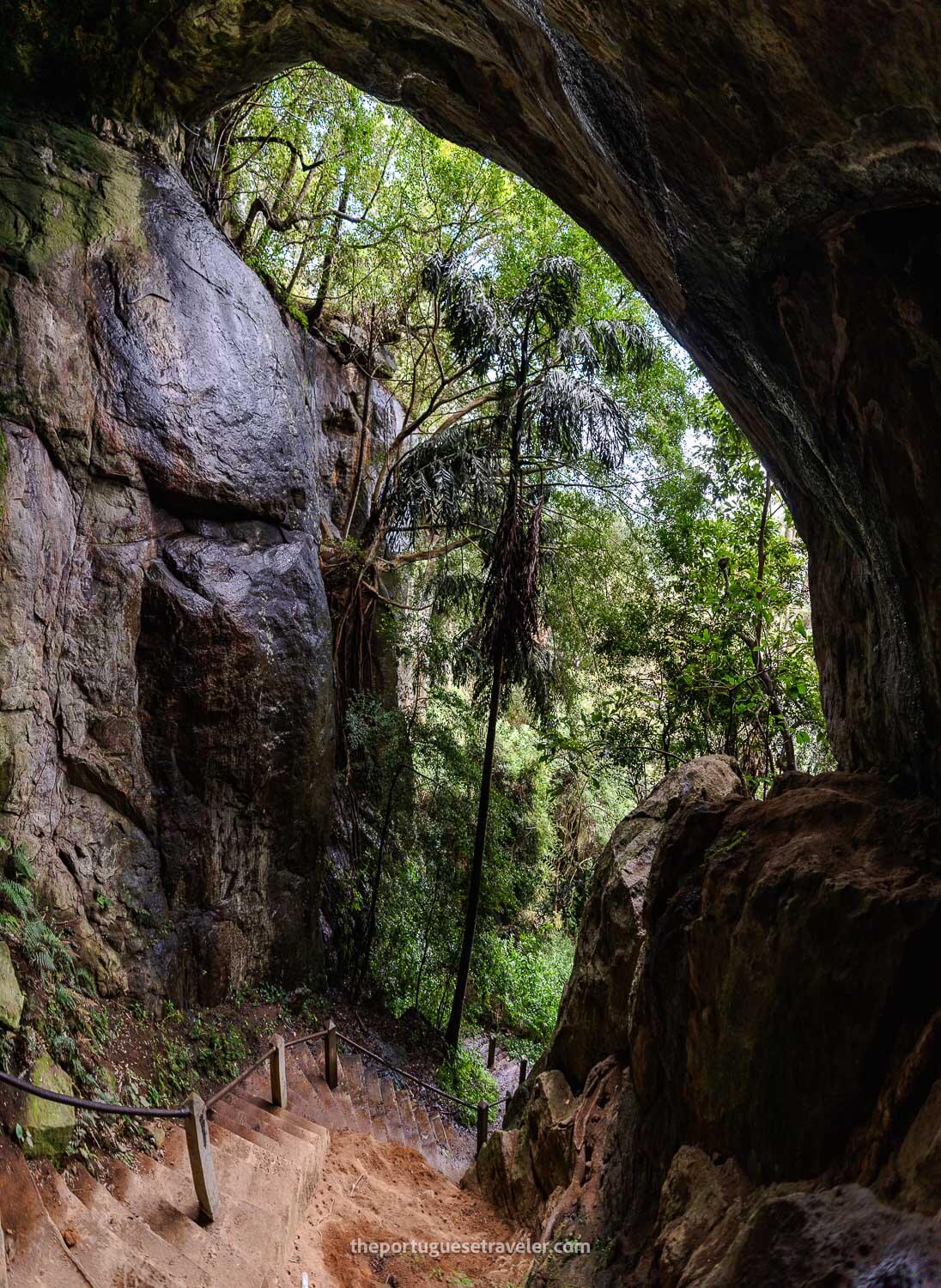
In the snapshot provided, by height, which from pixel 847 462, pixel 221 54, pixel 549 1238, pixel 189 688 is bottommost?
pixel 549 1238

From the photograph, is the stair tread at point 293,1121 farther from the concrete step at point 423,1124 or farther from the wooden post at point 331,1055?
the concrete step at point 423,1124

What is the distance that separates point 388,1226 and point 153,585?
5.46 metres

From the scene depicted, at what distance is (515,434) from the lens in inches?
370

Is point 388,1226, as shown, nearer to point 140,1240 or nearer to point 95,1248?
point 140,1240

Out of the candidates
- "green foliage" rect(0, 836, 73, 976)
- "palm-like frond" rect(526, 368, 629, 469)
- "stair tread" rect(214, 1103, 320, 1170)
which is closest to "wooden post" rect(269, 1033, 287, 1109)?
"stair tread" rect(214, 1103, 320, 1170)

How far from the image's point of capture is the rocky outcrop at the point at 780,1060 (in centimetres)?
249

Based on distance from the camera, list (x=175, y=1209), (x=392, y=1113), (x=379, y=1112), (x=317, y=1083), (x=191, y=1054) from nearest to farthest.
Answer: (x=175, y=1209)
(x=191, y=1054)
(x=317, y=1083)
(x=379, y=1112)
(x=392, y=1113)

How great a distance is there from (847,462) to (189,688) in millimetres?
6082

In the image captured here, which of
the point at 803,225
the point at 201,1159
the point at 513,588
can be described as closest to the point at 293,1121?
the point at 201,1159

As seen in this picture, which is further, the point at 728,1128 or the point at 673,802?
the point at 673,802

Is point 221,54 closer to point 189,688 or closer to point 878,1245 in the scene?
point 189,688

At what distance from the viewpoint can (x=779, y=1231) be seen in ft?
8.42

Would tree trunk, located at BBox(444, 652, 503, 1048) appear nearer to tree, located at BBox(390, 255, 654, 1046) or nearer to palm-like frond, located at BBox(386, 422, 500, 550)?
tree, located at BBox(390, 255, 654, 1046)

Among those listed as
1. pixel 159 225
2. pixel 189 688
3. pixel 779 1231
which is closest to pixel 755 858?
pixel 779 1231
